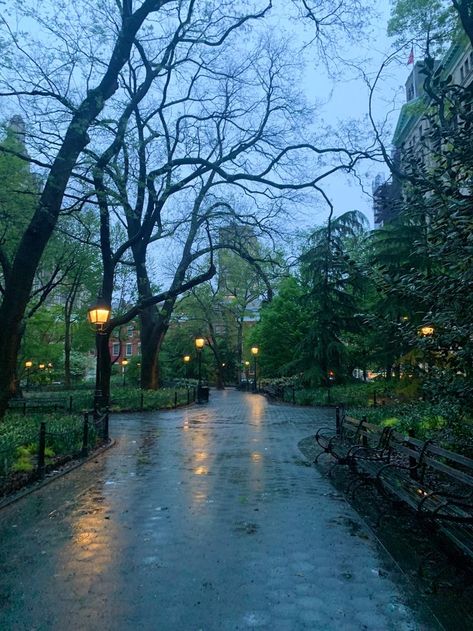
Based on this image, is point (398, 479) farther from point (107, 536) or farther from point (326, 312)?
point (326, 312)

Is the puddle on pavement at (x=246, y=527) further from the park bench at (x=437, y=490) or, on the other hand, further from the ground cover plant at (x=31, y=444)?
the ground cover plant at (x=31, y=444)

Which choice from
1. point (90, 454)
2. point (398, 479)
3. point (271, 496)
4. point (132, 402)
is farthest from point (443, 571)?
point (132, 402)

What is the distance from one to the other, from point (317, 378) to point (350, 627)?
2518cm

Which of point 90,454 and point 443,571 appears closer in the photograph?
point 443,571

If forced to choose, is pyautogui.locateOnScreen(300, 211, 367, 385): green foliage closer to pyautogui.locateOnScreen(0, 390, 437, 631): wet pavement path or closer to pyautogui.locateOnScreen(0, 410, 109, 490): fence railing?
pyautogui.locateOnScreen(0, 410, 109, 490): fence railing

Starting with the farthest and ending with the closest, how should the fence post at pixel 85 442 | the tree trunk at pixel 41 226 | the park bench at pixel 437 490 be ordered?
the tree trunk at pixel 41 226 → the fence post at pixel 85 442 → the park bench at pixel 437 490

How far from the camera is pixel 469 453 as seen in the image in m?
7.70

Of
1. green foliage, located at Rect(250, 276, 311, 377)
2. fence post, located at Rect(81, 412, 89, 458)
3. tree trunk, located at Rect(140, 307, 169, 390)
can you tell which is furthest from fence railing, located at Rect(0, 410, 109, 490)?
green foliage, located at Rect(250, 276, 311, 377)

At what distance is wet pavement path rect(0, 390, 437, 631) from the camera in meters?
3.60

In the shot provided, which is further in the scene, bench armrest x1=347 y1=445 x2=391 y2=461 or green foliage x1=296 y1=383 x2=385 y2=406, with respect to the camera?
green foliage x1=296 y1=383 x2=385 y2=406

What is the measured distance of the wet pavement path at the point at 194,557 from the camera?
3.60 meters

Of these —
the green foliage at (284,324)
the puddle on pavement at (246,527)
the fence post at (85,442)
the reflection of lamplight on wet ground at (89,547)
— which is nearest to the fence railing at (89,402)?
the fence post at (85,442)

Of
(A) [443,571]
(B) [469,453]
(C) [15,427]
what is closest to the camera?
(A) [443,571]

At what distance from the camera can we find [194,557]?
15.7 feet
